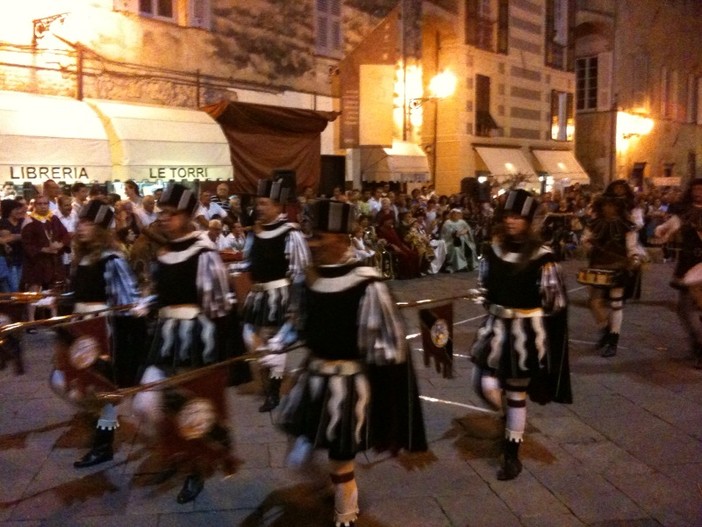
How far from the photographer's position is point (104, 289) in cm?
514

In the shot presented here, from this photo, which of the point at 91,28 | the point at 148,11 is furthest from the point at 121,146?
the point at 148,11

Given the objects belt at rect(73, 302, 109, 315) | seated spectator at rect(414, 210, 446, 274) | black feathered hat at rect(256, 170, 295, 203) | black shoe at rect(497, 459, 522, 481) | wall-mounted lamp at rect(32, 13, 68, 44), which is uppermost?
wall-mounted lamp at rect(32, 13, 68, 44)

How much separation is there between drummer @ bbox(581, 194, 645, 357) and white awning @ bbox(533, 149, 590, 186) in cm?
2036

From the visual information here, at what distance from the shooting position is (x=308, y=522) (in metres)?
4.31

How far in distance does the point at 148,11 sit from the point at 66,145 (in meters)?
4.06

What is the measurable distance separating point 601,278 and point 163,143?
31.4 ft

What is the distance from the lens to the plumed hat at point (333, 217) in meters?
3.76

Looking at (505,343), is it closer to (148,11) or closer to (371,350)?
(371,350)

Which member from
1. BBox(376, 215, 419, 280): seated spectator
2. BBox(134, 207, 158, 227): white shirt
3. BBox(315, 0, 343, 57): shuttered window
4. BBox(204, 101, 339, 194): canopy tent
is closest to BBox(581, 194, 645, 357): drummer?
BBox(376, 215, 419, 280): seated spectator

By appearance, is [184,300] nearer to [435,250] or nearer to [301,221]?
[301,221]

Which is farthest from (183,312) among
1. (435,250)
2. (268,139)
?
(268,139)

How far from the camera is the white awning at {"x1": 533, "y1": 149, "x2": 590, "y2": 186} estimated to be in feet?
92.0

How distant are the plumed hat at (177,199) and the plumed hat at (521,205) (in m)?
2.08

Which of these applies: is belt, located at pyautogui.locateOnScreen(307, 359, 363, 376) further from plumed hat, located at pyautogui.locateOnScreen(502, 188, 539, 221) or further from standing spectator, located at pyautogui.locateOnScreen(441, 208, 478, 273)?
standing spectator, located at pyautogui.locateOnScreen(441, 208, 478, 273)
